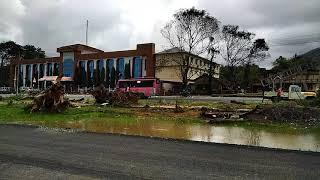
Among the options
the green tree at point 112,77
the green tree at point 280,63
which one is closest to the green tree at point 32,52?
the green tree at point 112,77

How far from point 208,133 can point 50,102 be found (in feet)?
41.0

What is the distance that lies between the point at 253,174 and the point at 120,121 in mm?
13570

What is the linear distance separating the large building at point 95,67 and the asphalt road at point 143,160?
57968 millimetres

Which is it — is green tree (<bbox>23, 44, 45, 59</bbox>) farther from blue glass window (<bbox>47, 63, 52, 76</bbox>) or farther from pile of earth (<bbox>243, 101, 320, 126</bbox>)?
pile of earth (<bbox>243, 101, 320, 126</bbox>)

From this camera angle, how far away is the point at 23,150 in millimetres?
12188

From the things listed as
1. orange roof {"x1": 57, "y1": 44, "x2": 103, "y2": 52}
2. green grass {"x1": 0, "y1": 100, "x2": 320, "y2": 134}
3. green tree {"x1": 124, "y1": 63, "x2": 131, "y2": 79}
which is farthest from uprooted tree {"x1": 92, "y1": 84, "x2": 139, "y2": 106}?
orange roof {"x1": 57, "y1": 44, "x2": 103, "y2": 52}

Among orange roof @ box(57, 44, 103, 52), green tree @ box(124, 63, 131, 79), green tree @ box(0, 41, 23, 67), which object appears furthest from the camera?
green tree @ box(0, 41, 23, 67)

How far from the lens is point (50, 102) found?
26.3m

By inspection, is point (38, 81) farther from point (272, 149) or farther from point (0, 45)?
point (272, 149)

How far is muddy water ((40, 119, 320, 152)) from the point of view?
572 inches

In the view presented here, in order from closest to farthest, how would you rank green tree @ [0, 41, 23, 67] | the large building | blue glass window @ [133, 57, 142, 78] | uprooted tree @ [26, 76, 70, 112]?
uprooted tree @ [26, 76, 70, 112] → the large building → blue glass window @ [133, 57, 142, 78] → green tree @ [0, 41, 23, 67]

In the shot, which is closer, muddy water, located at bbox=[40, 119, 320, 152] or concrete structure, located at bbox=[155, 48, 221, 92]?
muddy water, located at bbox=[40, 119, 320, 152]

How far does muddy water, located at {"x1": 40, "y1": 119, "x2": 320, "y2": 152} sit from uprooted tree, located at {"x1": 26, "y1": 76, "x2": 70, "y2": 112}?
4970mm

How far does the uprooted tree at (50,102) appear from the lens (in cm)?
2617
